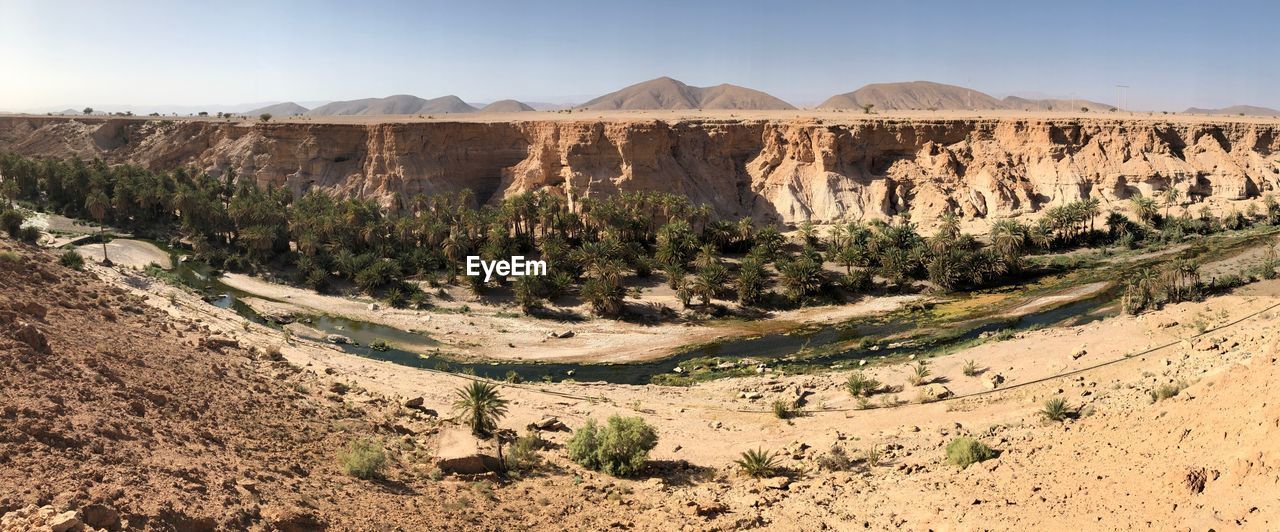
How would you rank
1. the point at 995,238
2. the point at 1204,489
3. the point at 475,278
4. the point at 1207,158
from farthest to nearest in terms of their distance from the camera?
the point at 1207,158 < the point at 995,238 < the point at 475,278 < the point at 1204,489

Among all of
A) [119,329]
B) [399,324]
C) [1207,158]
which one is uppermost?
[1207,158]

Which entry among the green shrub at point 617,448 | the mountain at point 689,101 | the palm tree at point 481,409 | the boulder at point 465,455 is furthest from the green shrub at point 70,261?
the mountain at point 689,101

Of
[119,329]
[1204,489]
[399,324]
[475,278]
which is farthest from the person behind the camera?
[475,278]

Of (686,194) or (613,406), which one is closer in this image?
(613,406)

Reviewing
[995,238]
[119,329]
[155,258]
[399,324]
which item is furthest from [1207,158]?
[155,258]

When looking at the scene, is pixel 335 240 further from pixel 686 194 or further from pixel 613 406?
pixel 613 406

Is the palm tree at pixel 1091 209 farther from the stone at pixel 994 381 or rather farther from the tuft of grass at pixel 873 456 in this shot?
the tuft of grass at pixel 873 456

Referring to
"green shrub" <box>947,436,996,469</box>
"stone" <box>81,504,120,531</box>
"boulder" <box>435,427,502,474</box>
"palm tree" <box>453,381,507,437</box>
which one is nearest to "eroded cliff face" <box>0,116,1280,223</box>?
"palm tree" <box>453,381,507,437</box>
